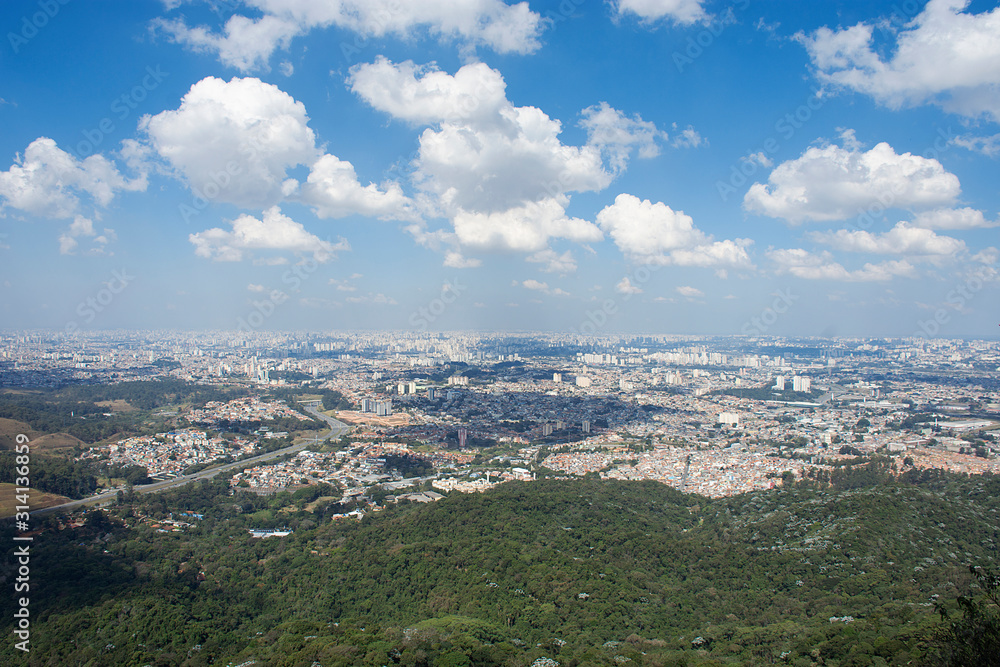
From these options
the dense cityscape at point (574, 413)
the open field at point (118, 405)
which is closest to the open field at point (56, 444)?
the dense cityscape at point (574, 413)

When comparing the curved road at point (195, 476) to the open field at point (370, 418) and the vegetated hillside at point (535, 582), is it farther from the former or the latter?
the vegetated hillside at point (535, 582)

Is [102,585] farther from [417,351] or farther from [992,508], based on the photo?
[417,351]

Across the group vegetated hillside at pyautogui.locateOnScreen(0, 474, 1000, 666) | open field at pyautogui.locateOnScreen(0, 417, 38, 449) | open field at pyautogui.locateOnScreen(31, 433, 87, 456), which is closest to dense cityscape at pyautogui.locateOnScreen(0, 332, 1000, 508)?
open field at pyautogui.locateOnScreen(31, 433, 87, 456)

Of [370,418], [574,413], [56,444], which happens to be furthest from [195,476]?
[574,413]

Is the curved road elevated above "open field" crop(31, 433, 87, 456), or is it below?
below

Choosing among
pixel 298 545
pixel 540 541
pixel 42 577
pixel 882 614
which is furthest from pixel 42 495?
pixel 882 614

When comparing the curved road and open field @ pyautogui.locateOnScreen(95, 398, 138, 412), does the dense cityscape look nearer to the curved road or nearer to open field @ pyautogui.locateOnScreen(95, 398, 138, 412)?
the curved road

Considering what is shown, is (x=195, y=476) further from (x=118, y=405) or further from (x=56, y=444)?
(x=118, y=405)
